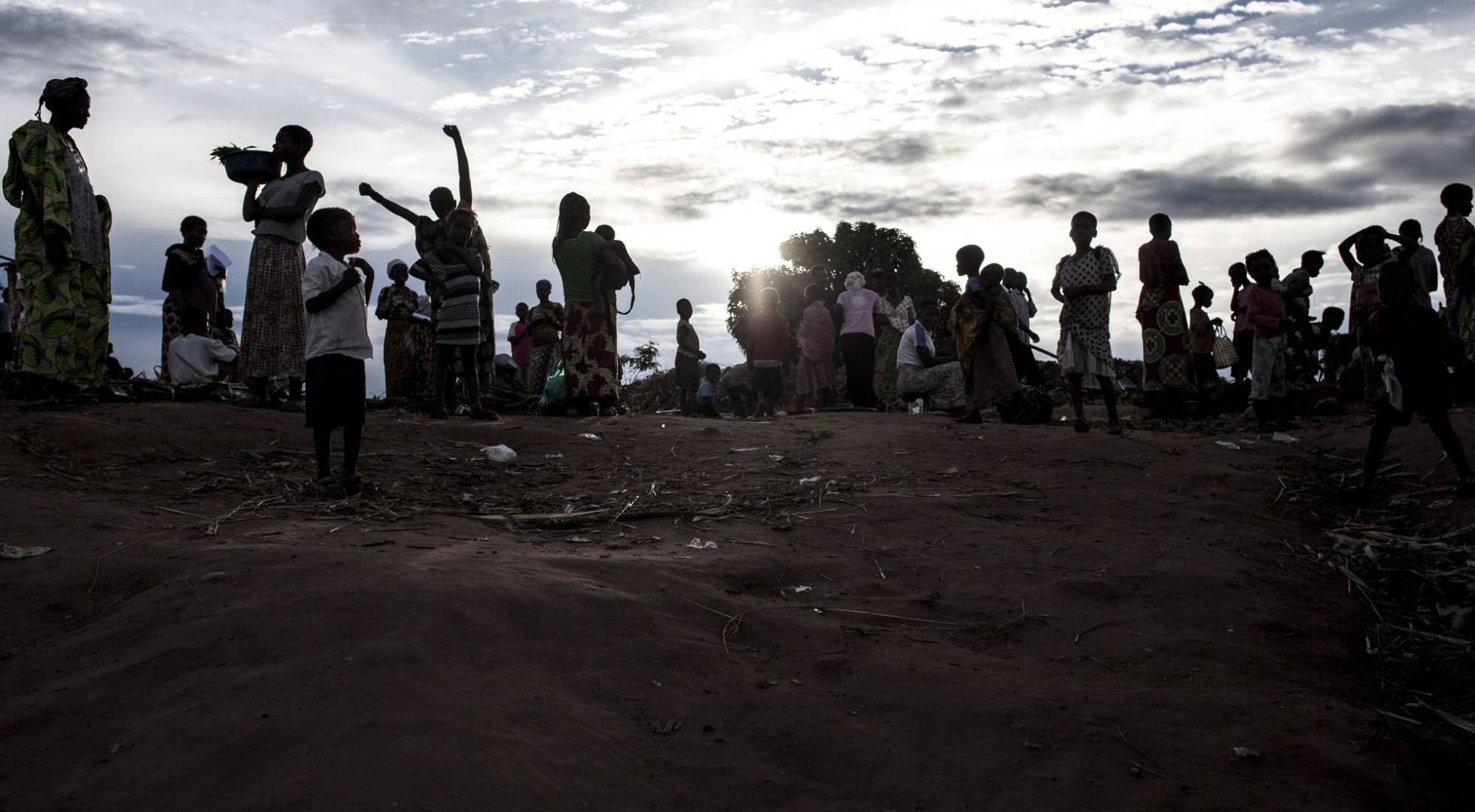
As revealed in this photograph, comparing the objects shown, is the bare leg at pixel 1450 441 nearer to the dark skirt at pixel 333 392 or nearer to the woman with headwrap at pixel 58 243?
the dark skirt at pixel 333 392

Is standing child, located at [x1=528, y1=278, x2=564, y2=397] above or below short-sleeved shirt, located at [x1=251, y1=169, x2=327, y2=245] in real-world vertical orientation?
below

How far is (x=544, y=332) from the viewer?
37.4ft

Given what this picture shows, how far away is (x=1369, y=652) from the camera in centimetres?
391

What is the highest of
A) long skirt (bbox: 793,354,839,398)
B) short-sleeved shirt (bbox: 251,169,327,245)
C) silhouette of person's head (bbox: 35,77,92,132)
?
silhouette of person's head (bbox: 35,77,92,132)

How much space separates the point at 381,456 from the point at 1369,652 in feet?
17.7

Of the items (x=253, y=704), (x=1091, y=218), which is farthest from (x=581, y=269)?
(x=253, y=704)

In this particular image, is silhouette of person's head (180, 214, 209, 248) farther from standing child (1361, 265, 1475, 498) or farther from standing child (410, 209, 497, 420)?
standing child (1361, 265, 1475, 498)

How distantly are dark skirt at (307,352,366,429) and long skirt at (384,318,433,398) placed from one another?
Result: 5557 millimetres

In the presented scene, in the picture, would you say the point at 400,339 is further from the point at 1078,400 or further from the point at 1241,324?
the point at 1241,324

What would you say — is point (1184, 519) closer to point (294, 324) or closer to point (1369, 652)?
point (1369, 652)

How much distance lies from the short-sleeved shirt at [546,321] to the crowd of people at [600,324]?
20 millimetres

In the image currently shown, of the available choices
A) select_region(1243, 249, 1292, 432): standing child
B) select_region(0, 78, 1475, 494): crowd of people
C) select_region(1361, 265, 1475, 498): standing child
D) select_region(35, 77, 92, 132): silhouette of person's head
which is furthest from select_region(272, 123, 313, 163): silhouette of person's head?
select_region(1243, 249, 1292, 432): standing child

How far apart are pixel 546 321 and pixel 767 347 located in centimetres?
256

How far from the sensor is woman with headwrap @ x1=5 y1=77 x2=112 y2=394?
686 centimetres
